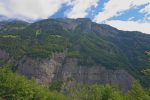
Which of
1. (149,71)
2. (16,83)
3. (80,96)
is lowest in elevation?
(80,96)

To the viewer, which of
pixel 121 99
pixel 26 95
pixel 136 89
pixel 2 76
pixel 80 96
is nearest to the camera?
pixel 136 89

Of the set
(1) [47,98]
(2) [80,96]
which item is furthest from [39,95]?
(2) [80,96]

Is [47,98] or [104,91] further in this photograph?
[47,98]

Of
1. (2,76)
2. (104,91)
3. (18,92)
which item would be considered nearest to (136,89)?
(104,91)

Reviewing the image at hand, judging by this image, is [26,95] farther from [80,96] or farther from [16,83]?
[80,96]

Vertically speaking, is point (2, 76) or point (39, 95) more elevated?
point (2, 76)

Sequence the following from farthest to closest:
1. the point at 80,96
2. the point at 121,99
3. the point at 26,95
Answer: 1. the point at 80,96
2. the point at 26,95
3. the point at 121,99

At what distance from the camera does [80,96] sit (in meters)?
190

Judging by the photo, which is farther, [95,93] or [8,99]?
[95,93]

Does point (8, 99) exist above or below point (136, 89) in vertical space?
below

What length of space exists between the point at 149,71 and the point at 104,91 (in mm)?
92844

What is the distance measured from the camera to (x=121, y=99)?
11394 centimetres

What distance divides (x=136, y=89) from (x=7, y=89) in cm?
5385

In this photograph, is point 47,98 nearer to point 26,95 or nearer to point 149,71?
point 26,95
